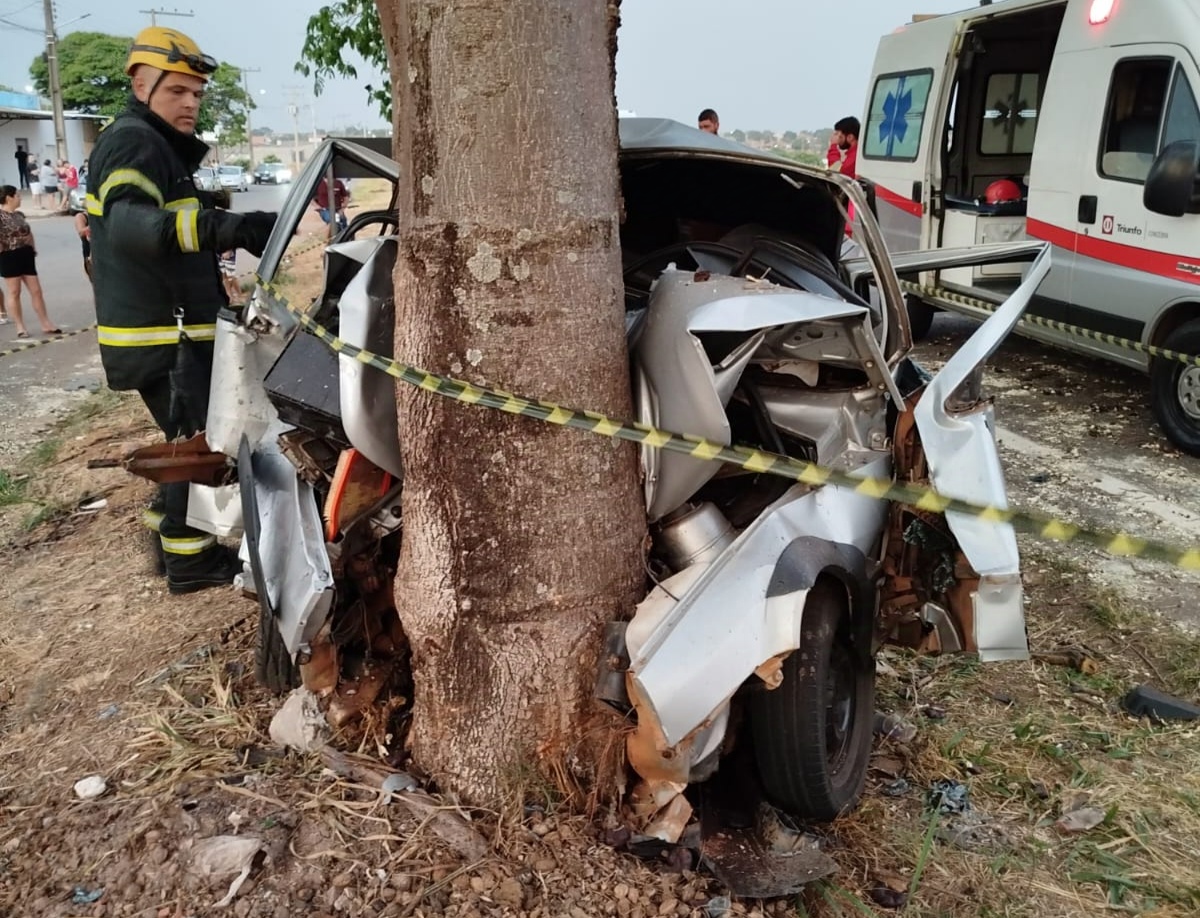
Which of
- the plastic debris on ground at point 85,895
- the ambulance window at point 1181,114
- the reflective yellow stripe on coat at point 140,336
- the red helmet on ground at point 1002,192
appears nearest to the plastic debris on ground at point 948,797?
the plastic debris on ground at point 85,895

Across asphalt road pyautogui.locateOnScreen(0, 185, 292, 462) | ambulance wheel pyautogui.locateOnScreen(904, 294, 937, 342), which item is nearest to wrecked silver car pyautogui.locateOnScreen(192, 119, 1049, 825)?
asphalt road pyautogui.locateOnScreen(0, 185, 292, 462)

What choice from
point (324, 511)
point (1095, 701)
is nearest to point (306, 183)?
point (324, 511)

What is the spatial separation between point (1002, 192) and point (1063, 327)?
180cm

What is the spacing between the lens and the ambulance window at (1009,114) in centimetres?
781

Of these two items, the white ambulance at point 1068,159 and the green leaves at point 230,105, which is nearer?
the white ambulance at point 1068,159

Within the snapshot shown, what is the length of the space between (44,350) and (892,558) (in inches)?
347

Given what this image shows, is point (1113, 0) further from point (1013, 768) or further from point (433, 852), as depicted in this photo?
point (433, 852)

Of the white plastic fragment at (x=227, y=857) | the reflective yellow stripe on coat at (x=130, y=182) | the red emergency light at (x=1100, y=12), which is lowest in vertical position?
the white plastic fragment at (x=227, y=857)

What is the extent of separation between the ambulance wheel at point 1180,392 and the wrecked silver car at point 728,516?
10.3 ft

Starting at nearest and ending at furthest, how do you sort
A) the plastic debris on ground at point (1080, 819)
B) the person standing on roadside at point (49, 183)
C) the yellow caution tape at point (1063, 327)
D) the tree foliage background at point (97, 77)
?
the plastic debris on ground at point (1080, 819)
the yellow caution tape at point (1063, 327)
the person standing on roadside at point (49, 183)
the tree foliage background at point (97, 77)

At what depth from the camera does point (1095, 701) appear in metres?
3.11

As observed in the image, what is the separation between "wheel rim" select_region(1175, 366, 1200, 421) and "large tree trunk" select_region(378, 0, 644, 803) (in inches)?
172

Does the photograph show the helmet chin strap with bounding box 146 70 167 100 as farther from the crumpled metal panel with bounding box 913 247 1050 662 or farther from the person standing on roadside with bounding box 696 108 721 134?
the person standing on roadside with bounding box 696 108 721 134

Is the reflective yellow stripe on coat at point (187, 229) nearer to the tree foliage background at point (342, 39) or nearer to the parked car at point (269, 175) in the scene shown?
the tree foliage background at point (342, 39)
